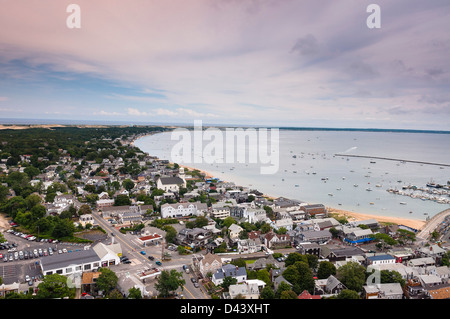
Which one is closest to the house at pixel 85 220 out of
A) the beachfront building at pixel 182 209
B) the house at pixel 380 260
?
the beachfront building at pixel 182 209

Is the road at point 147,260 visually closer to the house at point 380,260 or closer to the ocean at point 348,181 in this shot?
the house at point 380,260

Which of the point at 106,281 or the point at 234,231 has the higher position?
the point at 106,281

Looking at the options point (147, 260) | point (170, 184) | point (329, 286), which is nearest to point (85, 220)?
point (147, 260)

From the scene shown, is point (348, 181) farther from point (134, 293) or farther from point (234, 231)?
point (134, 293)

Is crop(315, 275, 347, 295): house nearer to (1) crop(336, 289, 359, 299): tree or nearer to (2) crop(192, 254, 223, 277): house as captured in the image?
(1) crop(336, 289, 359, 299): tree

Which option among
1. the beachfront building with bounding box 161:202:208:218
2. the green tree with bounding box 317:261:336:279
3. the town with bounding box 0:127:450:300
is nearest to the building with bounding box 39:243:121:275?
the town with bounding box 0:127:450:300
